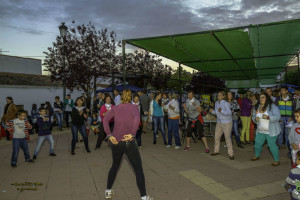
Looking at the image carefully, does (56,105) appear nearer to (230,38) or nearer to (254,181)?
(230,38)

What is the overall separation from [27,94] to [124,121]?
19609 mm

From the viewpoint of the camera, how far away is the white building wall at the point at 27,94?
741 inches

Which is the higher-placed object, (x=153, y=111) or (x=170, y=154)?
(x=153, y=111)

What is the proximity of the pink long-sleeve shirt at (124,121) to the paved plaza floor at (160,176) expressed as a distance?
1.20 meters

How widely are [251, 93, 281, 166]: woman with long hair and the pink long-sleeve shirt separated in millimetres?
3593

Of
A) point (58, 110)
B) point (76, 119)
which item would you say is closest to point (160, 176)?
point (76, 119)

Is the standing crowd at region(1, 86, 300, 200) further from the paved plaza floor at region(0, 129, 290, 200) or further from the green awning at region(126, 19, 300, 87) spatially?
the green awning at region(126, 19, 300, 87)

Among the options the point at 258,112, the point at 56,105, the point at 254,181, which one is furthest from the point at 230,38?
the point at 56,105

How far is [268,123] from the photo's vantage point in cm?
584

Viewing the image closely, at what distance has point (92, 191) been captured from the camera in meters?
4.40

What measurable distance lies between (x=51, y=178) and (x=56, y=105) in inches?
330

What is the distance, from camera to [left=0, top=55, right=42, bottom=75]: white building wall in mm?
24281

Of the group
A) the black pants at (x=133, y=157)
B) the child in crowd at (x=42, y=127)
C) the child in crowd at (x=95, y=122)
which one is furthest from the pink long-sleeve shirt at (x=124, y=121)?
the child in crowd at (x=95, y=122)

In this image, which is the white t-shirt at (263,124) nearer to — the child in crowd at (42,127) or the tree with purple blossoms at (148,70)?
the child in crowd at (42,127)
